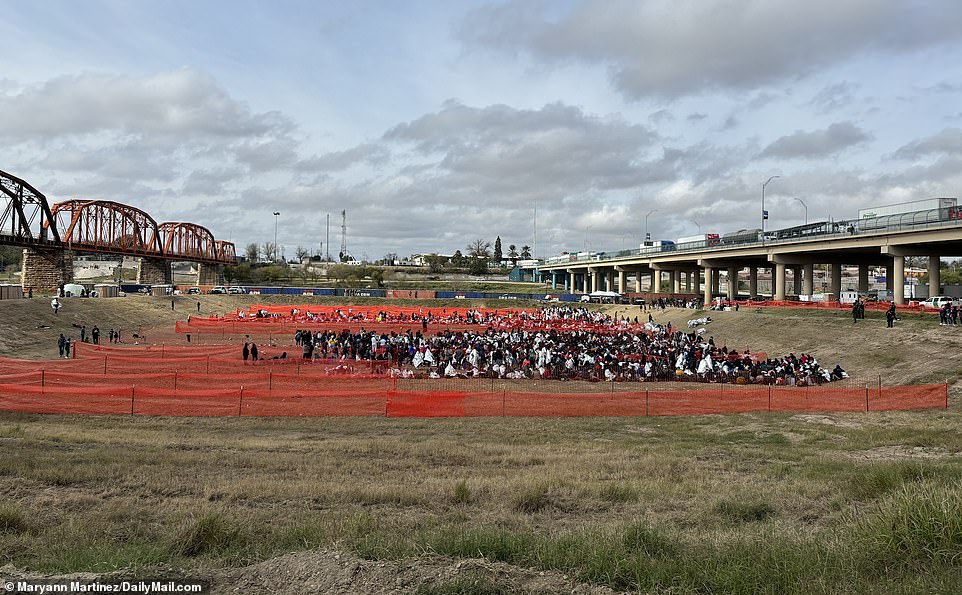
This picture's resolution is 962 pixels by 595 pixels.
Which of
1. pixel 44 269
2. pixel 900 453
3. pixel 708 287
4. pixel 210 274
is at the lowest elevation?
pixel 900 453

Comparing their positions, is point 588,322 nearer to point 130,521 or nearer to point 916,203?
point 916,203

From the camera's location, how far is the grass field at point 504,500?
5.46 metres

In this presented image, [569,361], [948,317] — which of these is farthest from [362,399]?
[948,317]

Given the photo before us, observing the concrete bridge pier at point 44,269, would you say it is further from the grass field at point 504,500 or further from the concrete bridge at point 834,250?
the concrete bridge at point 834,250

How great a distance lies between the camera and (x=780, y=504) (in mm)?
8359

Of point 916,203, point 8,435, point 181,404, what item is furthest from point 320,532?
point 916,203

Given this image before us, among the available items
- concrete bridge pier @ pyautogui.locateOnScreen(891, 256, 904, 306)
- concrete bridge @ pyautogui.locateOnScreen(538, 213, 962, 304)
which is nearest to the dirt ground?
concrete bridge pier @ pyautogui.locateOnScreen(891, 256, 904, 306)

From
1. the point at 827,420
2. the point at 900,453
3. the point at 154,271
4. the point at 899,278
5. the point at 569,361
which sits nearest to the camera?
the point at 900,453

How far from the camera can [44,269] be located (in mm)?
62656

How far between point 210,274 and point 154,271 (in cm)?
1768

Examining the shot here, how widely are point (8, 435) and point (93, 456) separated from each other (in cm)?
424

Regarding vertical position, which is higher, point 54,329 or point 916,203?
point 916,203

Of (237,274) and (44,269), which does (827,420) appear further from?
(237,274)

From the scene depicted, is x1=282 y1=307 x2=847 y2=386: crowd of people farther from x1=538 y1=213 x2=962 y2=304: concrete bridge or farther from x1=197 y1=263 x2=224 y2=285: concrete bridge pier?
x1=197 y1=263 x2=224 y2=285: concrete bridge pier
